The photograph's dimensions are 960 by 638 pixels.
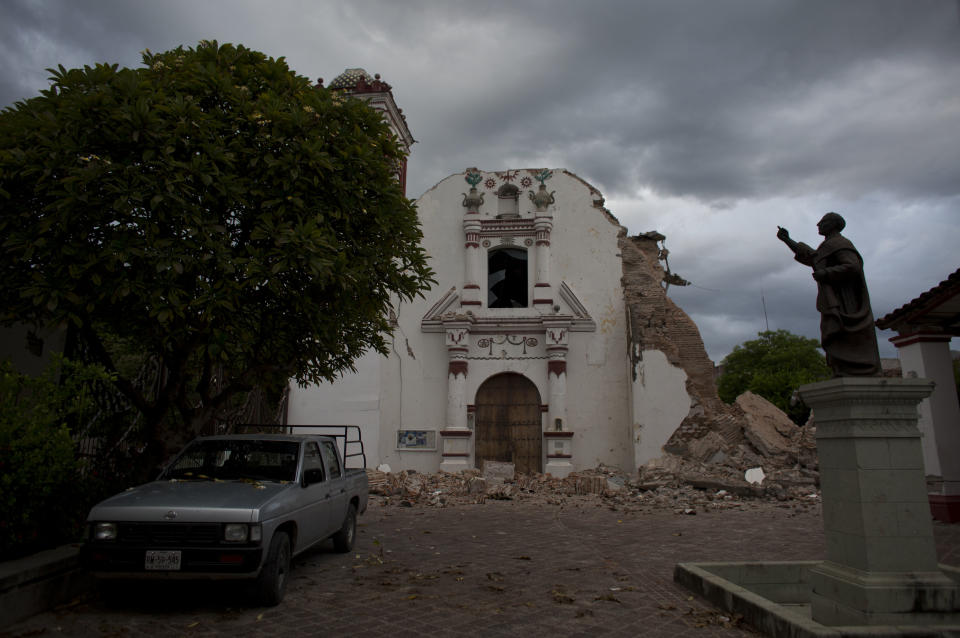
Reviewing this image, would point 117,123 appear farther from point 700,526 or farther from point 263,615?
point 700,526

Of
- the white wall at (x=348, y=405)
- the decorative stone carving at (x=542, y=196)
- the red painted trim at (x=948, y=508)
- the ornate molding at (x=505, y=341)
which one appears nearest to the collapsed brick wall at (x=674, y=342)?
the decorative stone carving at (x=542, y=196)

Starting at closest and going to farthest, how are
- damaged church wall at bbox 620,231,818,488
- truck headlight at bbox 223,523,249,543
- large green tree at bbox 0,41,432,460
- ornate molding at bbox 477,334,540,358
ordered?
truck headlight at bbox 223,523,249,543 < large green tree at bbox 0,41,432,460 < damaged church wall at bbox 620,231,818,488 < ornate molding at bbox 477,334,540,358

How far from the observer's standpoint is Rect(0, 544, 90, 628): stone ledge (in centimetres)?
490

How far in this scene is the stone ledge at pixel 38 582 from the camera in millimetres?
4898

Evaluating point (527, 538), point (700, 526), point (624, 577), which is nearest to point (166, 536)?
point (624, 577)

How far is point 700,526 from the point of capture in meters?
10.3

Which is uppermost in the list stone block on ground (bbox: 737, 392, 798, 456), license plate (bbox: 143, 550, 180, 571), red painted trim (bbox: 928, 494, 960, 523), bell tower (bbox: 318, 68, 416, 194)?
bell tower (bbox: 318, 68, 416, 194)

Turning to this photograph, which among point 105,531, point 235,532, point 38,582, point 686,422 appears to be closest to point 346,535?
point 235,532

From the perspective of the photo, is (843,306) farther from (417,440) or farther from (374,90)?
(374,90)

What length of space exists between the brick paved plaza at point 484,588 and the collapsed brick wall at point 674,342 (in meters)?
5.79

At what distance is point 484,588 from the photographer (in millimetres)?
6152

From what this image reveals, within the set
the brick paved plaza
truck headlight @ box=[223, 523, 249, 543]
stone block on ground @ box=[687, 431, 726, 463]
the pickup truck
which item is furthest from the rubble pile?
truck headlight @ box=[223, 523, 249, 543]

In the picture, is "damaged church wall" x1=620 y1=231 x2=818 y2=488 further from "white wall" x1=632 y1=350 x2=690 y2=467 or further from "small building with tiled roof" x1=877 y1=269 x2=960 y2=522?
"small building with tiled roof" x1=877 y1=269 x2=960 y2=522

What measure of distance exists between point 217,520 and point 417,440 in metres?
12.1
